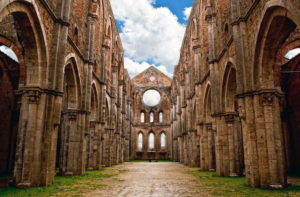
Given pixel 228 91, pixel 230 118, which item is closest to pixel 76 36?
pixel 228 91

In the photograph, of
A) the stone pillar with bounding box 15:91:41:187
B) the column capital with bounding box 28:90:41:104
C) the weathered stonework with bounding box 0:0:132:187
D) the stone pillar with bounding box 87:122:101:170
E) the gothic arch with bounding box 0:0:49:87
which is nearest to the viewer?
the gothic arch with bounding box 0:0:49:87

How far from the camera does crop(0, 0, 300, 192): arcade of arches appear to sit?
32.0ft

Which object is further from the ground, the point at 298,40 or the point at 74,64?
the point at 298,40

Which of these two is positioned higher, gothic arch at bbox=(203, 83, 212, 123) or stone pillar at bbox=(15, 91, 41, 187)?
gothic arch at bbox=(203, 83, 212, 123)

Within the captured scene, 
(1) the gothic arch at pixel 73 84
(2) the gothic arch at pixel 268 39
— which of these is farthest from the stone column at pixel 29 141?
(2) the gothic arch at pixel 268 39

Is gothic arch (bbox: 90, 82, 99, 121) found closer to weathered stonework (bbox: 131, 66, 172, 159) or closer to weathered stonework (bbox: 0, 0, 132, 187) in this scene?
weathered stonework (bbox: 0, 0, 132, 187)

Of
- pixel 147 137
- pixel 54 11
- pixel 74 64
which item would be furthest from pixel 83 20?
pixel 147 137

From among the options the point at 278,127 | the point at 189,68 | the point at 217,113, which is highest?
the point at 189,68

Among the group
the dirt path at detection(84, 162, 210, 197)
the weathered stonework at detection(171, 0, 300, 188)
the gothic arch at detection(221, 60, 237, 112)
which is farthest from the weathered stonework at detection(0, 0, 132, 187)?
the gothic arch at detection(221, 60, 237, 112)

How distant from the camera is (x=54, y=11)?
1174 cm

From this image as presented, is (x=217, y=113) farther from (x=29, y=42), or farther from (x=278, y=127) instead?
(x=29, y=42)

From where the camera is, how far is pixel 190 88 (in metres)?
26.5

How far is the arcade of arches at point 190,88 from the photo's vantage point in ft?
32.0

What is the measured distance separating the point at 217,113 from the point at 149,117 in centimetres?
3465
